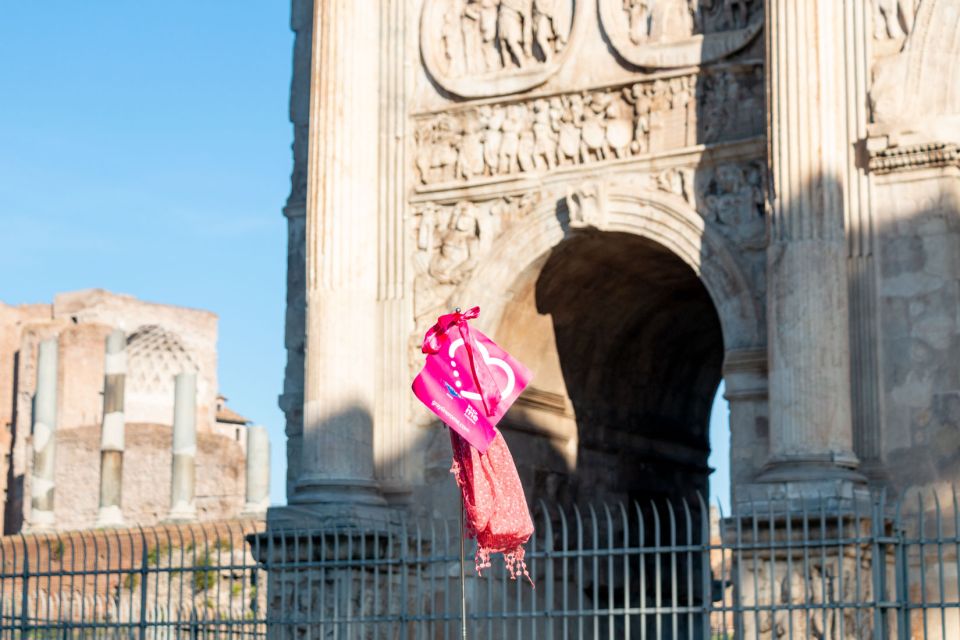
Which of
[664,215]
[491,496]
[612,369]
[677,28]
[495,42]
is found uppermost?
[495,42]

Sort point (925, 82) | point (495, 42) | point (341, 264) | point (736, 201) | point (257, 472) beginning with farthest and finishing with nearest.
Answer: point (257, 472) < point (495, 42) < point (341, 264) < point (736, 201) < point (925, 82)

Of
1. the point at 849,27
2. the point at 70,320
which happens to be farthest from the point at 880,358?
the point at 70,320

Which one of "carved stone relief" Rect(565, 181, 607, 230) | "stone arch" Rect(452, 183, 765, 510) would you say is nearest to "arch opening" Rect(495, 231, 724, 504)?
"stone arch" Rect(452, 183, 765, 510)

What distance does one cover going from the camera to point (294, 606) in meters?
14.2

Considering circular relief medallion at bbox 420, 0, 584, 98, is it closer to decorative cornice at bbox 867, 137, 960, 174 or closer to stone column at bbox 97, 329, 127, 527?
decorative cornice at bbox 867, 137, 960, 174

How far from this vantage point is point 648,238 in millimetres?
14648

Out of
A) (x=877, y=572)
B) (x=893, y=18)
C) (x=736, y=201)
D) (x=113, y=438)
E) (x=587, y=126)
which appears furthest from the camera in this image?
(x=113, y=438)

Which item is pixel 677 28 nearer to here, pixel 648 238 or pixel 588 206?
pixel 588 206

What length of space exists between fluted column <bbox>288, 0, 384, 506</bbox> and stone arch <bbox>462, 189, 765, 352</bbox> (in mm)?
959

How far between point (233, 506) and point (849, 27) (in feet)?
91.9

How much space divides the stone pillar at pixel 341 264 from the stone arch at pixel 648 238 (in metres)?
0.96

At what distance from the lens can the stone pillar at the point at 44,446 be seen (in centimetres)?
3716

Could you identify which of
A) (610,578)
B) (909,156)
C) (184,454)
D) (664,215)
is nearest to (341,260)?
(664,215)

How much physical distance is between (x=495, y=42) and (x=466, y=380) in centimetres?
667
